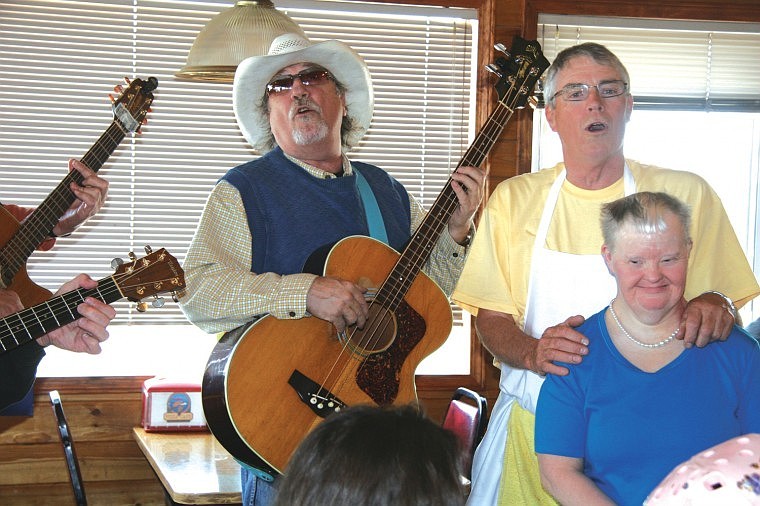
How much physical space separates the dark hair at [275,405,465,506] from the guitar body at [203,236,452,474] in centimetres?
135

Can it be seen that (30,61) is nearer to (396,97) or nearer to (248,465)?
(396,97)

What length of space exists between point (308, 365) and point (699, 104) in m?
2.89

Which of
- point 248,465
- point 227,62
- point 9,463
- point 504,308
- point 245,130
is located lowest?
point 9,463

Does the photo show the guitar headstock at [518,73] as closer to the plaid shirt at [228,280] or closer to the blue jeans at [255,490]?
the plaid shirt at [228,280]

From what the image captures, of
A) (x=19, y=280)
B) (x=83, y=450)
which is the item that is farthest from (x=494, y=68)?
(x=83, y=450)

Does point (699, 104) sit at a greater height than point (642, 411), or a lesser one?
greater

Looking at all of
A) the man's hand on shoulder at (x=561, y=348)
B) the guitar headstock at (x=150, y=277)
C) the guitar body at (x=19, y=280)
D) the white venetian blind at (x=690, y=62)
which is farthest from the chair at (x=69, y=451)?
the white venetian blind at (x=690, y=62)

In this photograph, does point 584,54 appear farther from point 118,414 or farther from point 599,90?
point 118,414

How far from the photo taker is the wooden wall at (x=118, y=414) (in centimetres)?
403

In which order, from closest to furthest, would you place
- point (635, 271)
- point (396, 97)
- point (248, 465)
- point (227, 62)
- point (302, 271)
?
point (635, 271) → point (248, 465) → point (302, 271) → point (227, 62) → point (396, 97)

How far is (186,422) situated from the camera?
150 inches

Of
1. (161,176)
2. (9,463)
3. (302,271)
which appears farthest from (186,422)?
(302,271)

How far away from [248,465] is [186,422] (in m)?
1.35

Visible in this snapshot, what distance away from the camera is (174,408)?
383 cm
